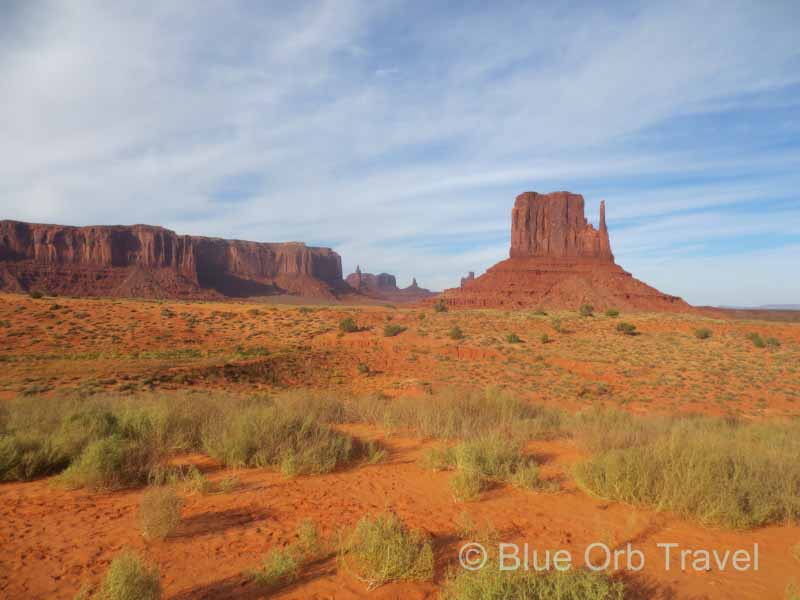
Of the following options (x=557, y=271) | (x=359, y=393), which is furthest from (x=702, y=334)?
(x=557, y=271)

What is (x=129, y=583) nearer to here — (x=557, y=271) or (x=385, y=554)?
(x=385, y=554)

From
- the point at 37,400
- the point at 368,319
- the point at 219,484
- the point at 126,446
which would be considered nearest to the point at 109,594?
the point at 219,484

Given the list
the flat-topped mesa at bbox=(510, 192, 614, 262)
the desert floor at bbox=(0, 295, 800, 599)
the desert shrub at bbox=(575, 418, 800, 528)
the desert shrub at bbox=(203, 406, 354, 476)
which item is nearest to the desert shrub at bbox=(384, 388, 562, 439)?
the desert floor at bbox=(0, 295, 800, 599)

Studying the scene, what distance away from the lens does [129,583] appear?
280cm

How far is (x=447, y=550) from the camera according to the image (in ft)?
12.7

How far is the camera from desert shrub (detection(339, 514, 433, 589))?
337 centimetres

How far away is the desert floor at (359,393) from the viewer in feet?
11.7

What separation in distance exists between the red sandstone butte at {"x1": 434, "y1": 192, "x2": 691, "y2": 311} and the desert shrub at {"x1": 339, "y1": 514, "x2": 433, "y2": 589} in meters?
64.9

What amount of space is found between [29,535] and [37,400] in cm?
604

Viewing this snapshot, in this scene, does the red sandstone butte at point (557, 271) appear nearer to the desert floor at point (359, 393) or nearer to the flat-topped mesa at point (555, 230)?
the flat-topped mesa at point (555, 230)

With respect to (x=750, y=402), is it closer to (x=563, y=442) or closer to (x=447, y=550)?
(x=563, y=442)

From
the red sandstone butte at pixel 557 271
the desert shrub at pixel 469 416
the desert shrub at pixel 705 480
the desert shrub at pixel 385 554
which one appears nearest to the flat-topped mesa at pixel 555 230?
the red sandstone butte at pixel 557 271

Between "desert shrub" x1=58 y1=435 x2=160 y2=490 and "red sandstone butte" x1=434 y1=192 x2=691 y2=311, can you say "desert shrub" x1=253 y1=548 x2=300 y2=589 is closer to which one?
"desert shrub" x1=58 y1=435 x2=160 y2=490

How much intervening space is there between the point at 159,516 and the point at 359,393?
10838 mm
